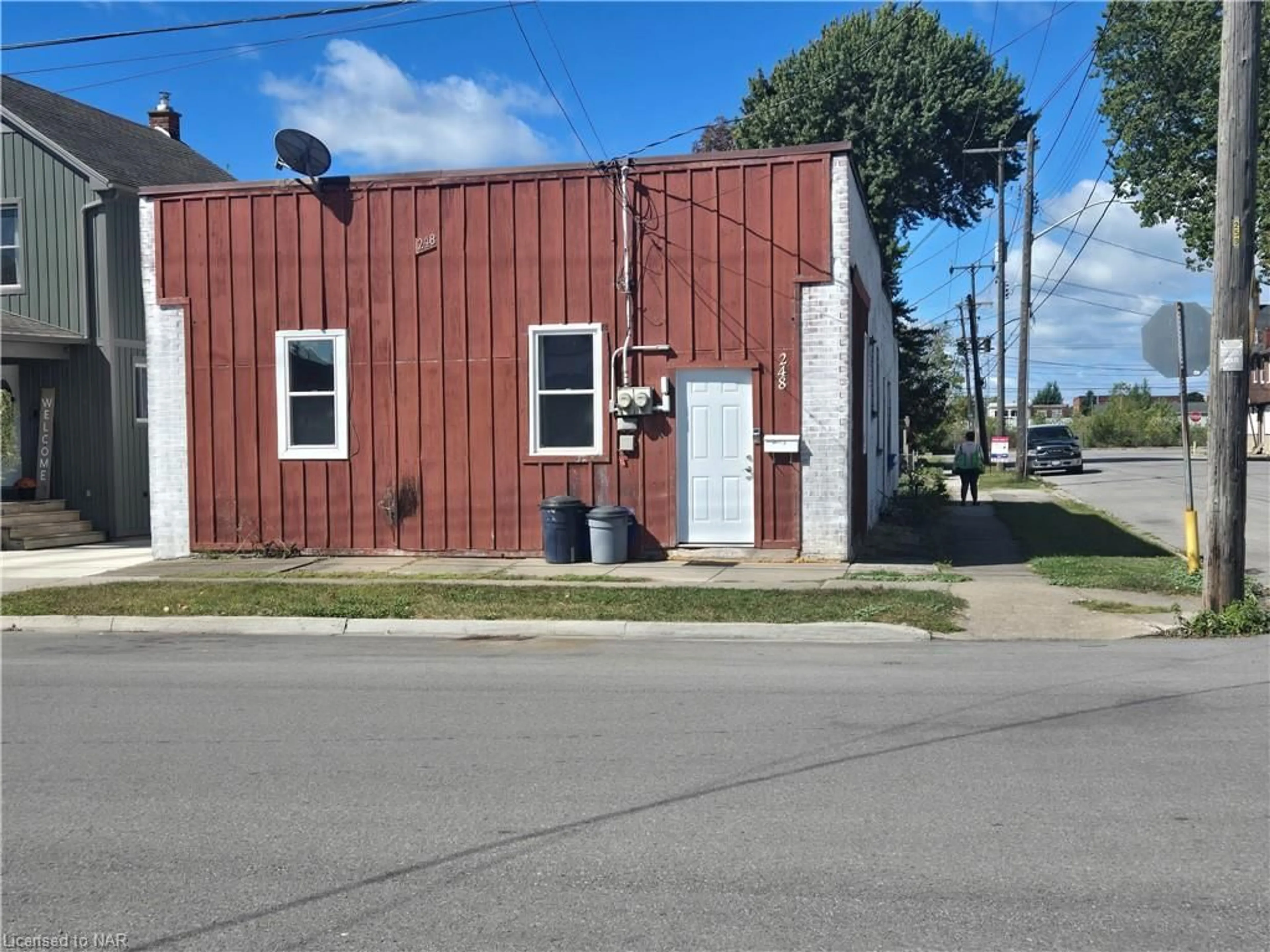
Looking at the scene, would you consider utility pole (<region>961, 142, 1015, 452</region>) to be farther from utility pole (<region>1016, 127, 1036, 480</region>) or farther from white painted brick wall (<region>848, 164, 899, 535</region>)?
white painted brick wall (<region>848, 164, 899, 535</region>)

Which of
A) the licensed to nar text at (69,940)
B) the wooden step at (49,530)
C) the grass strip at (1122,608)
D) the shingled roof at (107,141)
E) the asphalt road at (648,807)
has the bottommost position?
the licensed to nar text at (69,940)

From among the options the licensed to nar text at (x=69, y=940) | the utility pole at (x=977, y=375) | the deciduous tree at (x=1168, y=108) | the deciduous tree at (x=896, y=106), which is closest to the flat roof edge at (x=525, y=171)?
the licensed to nar text at (x=69, y=940)

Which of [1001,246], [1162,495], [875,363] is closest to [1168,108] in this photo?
[1001,246]

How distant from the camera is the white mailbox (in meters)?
13.9

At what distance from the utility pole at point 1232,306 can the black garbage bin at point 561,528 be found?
7195 mm

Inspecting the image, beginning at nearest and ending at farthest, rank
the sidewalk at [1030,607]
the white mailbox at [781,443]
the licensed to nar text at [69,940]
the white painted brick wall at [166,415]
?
the licensed to nar text at [69,940] < the sidewalk at [1030,607] < the white mailbox at [781,443] < the white painted brick wall at [166,415]

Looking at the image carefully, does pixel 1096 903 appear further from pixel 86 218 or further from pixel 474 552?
pixel 86 218

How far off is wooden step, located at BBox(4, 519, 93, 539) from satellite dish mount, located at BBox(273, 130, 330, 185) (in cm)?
773

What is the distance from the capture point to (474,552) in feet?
49.2

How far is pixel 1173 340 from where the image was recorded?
12.4 meters

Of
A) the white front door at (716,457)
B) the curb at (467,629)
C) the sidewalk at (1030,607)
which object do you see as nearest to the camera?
the sidewalk at (1030,607)

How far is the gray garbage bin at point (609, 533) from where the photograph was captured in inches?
557

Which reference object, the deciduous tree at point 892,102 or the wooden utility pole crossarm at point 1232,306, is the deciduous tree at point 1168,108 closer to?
the deciduous tree at point 892,102

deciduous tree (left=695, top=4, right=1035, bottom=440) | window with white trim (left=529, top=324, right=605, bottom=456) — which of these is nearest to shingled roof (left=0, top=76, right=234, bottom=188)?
window with white trim (left=529, top=324, right=605, bottom=456)
